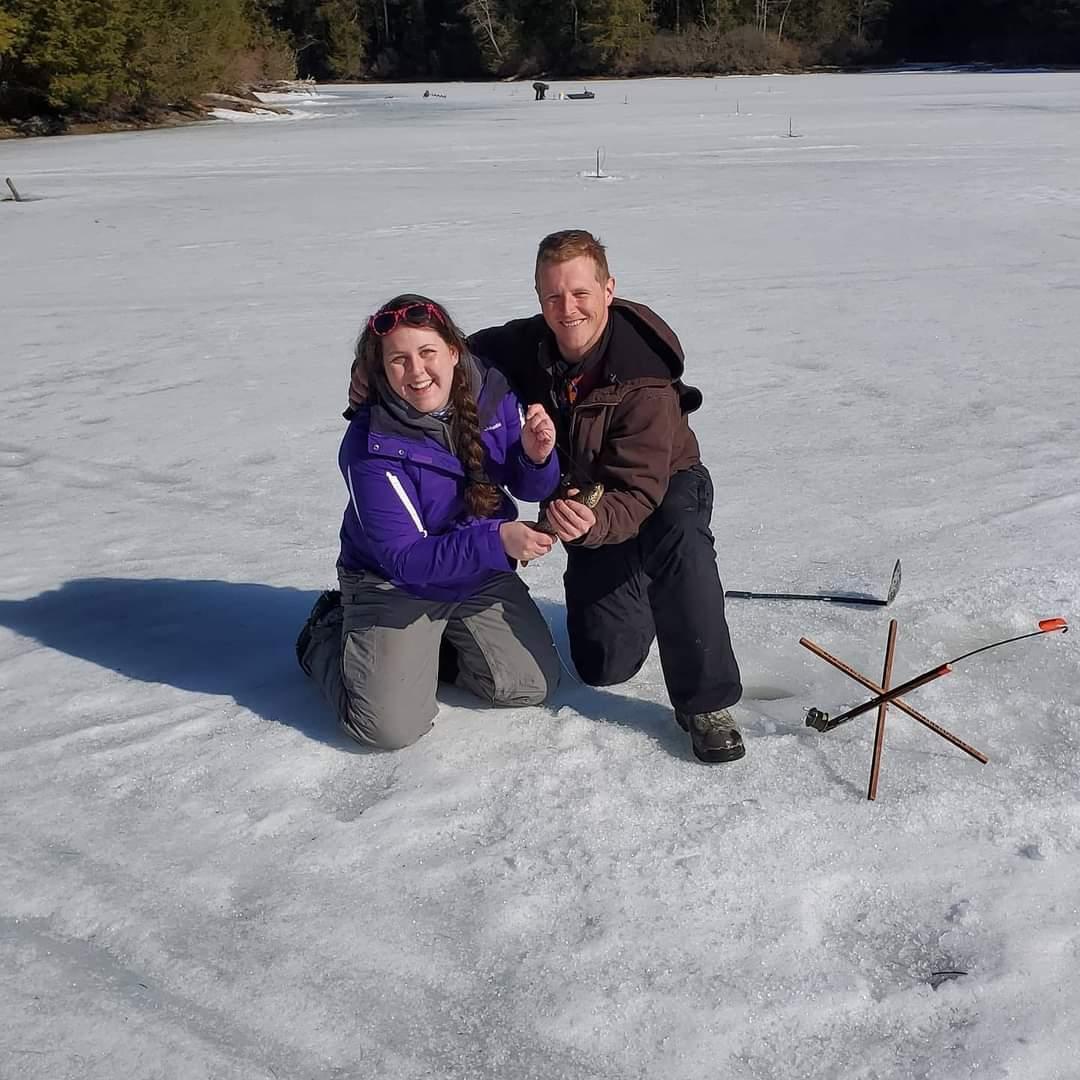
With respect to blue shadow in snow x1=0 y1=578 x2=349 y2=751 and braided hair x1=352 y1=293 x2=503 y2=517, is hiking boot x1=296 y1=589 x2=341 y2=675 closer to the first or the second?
blue shadow in snow x1=0 y1=578 x2=349 y2=751

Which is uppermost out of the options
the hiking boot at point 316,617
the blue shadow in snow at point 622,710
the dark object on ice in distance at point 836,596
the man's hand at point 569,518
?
the man's hand at point 569,518

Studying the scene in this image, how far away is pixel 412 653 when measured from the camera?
275 centimetres

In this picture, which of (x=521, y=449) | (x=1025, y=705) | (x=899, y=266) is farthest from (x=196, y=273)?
(x=1025, y=705)

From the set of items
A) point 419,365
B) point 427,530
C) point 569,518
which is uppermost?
point 419,365

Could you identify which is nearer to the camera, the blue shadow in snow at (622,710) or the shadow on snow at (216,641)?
the blue shadow in snow at (622,710)

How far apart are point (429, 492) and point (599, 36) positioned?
63.0 m

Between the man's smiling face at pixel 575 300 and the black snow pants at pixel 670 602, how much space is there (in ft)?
1.32

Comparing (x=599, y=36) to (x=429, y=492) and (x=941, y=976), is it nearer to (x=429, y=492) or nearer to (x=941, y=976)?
(x=429, y=492)

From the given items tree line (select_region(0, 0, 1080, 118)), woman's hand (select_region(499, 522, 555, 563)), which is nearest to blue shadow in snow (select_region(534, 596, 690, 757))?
woman's hand (select_region(499, 522, 555, 563))

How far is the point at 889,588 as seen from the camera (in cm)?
333

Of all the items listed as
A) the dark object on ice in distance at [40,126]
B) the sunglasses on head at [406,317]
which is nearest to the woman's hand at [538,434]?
the sunglasses on head at [406,317]

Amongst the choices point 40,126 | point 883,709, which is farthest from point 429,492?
point 40,126

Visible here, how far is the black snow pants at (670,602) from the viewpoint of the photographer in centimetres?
262

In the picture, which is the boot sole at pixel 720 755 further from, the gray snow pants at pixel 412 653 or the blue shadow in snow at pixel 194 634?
the blue shadow in snow at pixel 194 634
